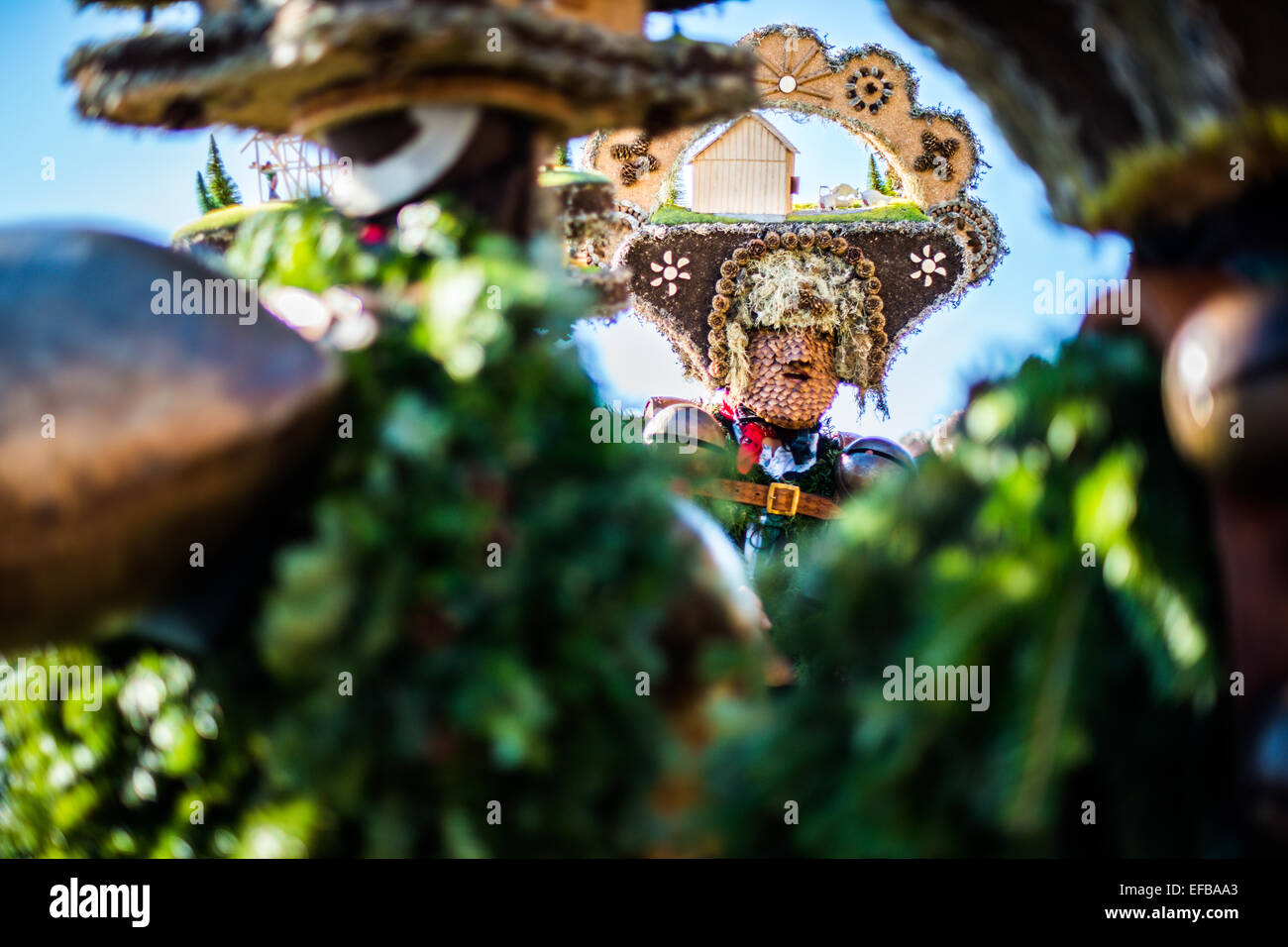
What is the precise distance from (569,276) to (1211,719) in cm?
139

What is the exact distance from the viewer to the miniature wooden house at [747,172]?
6230 mm

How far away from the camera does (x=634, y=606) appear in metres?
1.56

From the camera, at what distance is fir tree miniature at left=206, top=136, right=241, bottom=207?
14.4ft

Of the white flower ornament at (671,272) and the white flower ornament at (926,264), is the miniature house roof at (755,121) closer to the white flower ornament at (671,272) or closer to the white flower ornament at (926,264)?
the white flower ornament at (671,272)

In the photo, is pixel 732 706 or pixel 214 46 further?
pixel 214 46

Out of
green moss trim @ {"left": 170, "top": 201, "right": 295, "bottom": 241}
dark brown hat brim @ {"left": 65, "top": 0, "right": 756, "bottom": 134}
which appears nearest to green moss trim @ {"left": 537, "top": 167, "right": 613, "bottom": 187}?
dark brown hat brim @ {"left": 65, "top": 0, "right": 756, "bottom": 134}

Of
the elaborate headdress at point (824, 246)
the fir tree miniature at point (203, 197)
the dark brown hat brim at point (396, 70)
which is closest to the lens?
the dark brown hat brim at point (396, 70)

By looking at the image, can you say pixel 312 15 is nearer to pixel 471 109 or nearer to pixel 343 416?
pixel 471 109

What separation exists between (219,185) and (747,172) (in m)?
2.94

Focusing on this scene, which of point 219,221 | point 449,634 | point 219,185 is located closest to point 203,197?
point 219,185

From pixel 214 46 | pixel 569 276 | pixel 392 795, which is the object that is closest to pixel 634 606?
pixel 392 795

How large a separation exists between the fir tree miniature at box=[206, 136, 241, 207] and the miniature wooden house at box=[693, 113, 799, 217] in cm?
265
